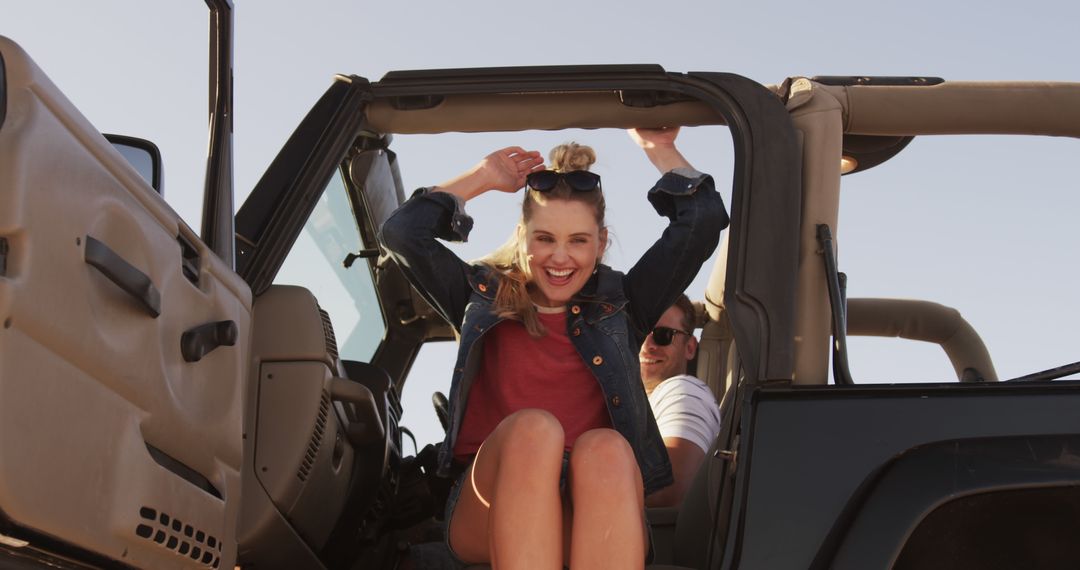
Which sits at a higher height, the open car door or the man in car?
the man in car

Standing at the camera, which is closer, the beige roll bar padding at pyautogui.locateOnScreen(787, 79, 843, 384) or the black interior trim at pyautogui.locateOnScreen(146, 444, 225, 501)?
the black interior trim at pyautogui.locateOnScreen(146, 444, 225, 501)

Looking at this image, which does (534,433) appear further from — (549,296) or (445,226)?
(445,226)

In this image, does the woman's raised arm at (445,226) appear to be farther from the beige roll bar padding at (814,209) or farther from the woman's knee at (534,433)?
the beige roll bar padding at (814,209)

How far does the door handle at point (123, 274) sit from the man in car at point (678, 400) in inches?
59.6

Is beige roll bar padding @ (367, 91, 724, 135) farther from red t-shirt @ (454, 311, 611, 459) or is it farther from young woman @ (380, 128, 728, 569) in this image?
red t-shirt @ (454, 311, 611, 459)

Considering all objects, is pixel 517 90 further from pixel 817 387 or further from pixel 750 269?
pixel 817 387

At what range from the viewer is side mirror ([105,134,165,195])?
1.92 m

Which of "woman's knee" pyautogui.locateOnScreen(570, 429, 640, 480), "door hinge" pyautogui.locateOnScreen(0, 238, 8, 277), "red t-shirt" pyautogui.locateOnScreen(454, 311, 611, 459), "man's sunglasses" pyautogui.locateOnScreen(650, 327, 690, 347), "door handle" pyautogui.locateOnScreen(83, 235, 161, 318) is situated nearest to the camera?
"door hinge" pyautogui.locateOnScreen(0, 238, 8, 277)

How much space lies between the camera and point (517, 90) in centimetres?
239

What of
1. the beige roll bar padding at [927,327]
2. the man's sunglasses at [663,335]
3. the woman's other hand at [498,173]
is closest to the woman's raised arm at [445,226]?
the woman's other hand at [498,173]

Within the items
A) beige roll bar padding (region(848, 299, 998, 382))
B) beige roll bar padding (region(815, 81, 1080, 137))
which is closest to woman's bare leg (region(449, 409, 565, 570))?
beige roll bar padding (region(815, 81, 1080, 137))

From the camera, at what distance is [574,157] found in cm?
265

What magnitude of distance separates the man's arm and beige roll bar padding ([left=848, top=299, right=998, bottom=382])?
0.61 metres

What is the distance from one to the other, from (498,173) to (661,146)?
1.27 ft
